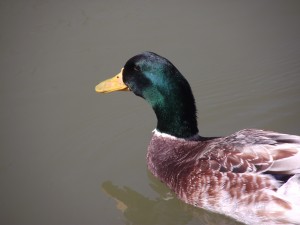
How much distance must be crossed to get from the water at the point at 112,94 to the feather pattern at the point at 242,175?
0.92 feet

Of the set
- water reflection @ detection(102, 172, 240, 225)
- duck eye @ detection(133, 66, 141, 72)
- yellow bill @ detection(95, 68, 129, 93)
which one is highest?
duck eye @ detection(133, 66, 141, 72)

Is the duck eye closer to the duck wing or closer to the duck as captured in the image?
the duck

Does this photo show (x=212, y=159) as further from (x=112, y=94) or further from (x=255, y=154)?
(x=112, y=94)

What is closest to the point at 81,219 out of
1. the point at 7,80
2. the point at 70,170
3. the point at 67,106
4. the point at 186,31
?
the point at 70,170

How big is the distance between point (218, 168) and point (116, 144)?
72.4 inches

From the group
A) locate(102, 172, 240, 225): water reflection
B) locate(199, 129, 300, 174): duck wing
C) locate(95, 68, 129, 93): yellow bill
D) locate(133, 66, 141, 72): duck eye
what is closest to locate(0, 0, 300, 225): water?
locate(102, 172, 240, 225): water reflection

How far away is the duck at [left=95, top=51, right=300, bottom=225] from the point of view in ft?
12.2

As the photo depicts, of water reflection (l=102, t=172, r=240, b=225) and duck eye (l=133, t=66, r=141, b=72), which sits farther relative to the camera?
duck eye (l=133, t=66, r=141, b=72)

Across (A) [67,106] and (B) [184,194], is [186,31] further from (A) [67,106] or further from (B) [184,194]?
(B) [184,194]

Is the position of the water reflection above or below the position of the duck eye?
below

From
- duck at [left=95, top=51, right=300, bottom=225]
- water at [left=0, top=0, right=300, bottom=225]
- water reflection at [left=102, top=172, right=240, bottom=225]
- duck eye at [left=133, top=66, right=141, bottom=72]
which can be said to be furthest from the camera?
water at [left=0, top=0, right=300, bottom=225]

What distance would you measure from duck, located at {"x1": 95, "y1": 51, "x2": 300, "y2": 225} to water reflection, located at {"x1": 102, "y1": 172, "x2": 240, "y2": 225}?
136mm

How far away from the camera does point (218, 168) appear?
4.03 meters

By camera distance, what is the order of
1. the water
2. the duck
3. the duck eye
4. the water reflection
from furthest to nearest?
the water
the duck eye
the water reflection
the duck
